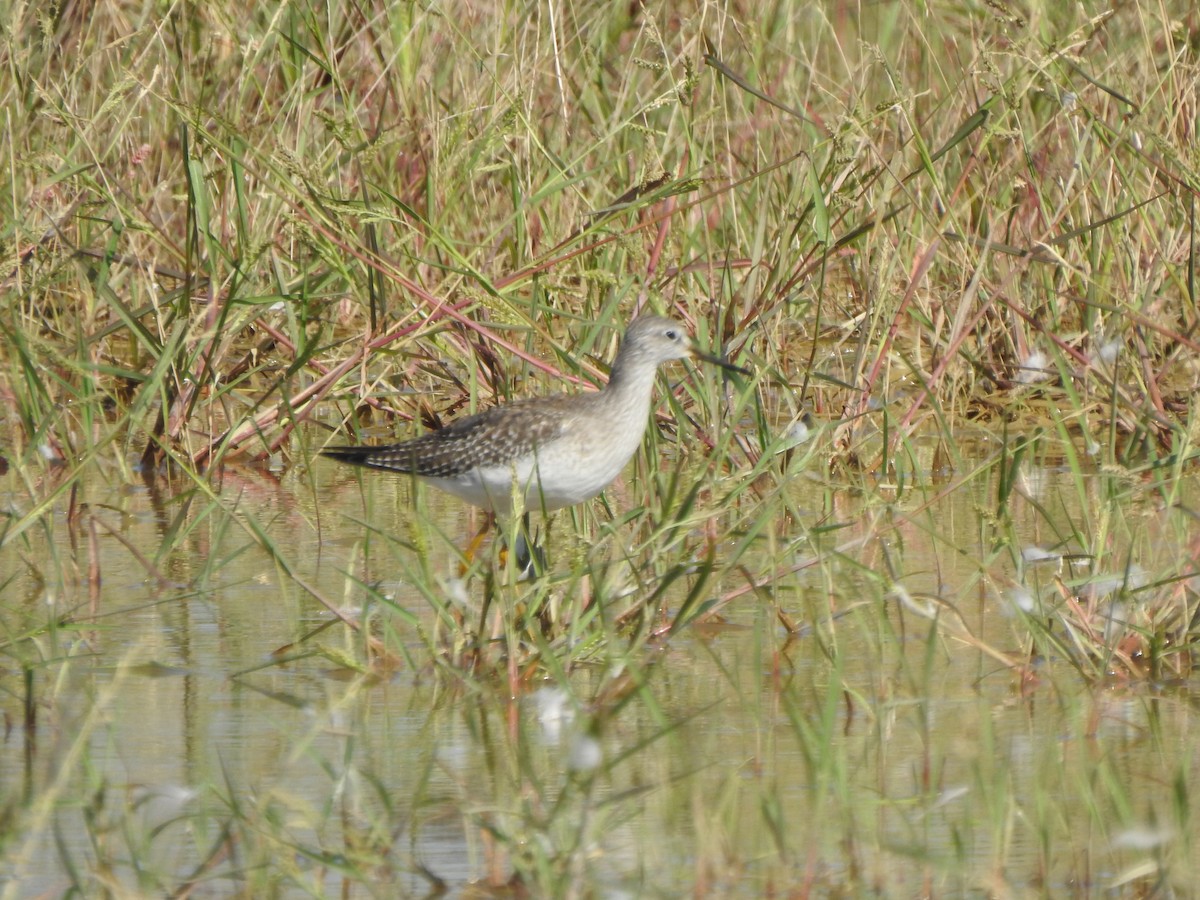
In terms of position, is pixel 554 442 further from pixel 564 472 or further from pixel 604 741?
pixel 604 741

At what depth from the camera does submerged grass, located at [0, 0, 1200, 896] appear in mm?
3436

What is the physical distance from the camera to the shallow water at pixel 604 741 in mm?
3232

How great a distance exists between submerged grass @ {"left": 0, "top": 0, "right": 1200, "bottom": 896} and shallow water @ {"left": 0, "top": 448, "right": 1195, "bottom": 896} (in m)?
0.02

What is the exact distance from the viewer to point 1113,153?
641 centimetres

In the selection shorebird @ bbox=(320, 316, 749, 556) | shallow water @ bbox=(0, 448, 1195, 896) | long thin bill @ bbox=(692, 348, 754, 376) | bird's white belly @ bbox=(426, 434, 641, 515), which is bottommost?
shallow water @ bbox=(0, 448, 1195, 896)

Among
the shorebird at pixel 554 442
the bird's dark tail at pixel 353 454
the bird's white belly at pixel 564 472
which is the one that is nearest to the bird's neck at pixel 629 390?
the shorebird at pixel 554 442

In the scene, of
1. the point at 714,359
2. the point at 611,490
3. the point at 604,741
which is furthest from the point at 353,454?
the point at 604,741

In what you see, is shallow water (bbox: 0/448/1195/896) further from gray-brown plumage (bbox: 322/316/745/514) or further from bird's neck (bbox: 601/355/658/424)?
bird's neck (bbox: 601/355/658/424)

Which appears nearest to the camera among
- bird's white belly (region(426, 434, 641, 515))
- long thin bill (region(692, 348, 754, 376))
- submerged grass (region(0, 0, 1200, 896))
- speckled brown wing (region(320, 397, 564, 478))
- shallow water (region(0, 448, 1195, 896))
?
shallow water (region(0, 448, 1195, 896))

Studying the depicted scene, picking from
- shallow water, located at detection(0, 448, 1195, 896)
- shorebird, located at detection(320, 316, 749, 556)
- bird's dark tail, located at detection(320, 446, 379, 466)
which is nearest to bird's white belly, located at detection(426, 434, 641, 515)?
shorebird, located at detection(320, 316, 749, 556)

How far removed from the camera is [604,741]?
12.8ft

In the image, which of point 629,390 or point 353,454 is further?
point 353,454

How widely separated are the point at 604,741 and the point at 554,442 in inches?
72.3

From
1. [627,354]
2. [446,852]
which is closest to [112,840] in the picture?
[446,852]
